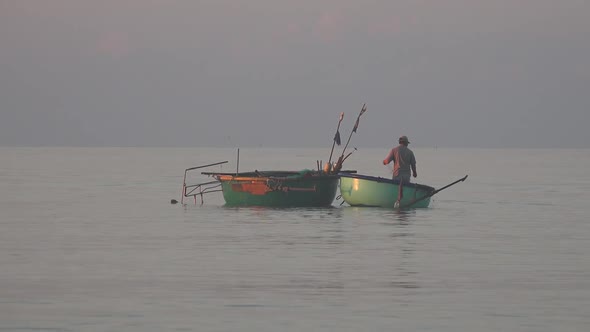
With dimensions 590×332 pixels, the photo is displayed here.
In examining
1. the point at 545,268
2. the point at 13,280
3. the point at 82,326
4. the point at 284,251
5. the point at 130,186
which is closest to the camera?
the point at 82,326

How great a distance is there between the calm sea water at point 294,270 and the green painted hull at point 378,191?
0.42 meters

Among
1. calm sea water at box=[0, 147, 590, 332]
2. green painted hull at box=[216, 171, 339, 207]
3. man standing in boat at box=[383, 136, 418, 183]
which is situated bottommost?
calm sea water at box=[0, 147, 590, 332]

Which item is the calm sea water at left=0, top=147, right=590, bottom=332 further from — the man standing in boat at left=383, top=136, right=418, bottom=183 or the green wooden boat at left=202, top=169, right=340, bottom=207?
the man standing in boat at left=383, top=136, right=418, bottom=183

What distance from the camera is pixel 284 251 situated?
25.9 metres

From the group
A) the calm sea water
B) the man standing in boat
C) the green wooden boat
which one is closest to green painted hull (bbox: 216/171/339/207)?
the green wooden boat

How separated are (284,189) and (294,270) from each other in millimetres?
18927

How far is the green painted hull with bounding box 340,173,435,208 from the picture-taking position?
3928 centimetres

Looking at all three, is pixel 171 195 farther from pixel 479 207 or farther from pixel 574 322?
pixel 574 322

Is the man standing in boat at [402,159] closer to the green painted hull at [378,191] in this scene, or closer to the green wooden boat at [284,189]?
the green painted hull at [378,191]

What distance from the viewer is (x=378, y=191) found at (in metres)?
39.7

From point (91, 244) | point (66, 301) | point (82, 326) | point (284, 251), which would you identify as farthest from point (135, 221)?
point (82, 326)

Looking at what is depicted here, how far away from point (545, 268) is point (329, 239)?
775cm

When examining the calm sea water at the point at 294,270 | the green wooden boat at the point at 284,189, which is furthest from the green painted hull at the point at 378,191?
the green wooden boat at the point at 284,189

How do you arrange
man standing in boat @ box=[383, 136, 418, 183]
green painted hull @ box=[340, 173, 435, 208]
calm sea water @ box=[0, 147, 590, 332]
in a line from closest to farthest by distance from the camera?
calm sea water @ box=[0, 147, 590, 332]
man standing in boat @ box=[383, 136, 418, 183]
green painted hull @ box=[340, 173, 435, 208]
